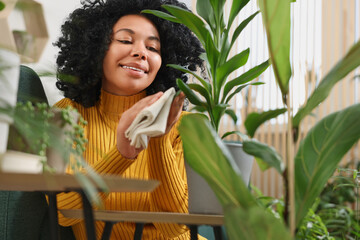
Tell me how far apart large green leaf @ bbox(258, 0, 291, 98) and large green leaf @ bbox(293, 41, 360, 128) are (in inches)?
1.9

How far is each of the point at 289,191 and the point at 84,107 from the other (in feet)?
3.04

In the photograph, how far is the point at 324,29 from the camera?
3.66 metres

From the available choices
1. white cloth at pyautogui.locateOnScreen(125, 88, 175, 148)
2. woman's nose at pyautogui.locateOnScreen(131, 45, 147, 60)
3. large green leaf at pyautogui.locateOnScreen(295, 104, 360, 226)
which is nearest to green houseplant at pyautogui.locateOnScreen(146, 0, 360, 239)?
large green leaf at pyautogui.locateOnScreen(295, 104, 360, 226)

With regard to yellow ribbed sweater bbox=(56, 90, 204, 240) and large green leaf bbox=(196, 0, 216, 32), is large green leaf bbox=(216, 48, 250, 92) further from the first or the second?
yellow ribbed sweater bbox=(56, 90, 204, 240)

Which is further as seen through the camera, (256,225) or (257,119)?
(257,119)

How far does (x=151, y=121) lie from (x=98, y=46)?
70cm

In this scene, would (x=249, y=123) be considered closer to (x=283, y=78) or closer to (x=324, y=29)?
(x=283, y=78)

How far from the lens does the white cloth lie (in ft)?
2.85

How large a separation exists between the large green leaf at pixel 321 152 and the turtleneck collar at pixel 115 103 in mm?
845

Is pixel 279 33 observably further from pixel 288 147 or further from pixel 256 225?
pixel 256 225

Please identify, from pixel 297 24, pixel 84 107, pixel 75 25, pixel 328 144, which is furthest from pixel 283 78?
pixel 297 24

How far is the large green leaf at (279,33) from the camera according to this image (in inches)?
28.0

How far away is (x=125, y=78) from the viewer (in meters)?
1.38

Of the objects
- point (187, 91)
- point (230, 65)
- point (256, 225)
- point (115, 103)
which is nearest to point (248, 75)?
point (230, 65)
